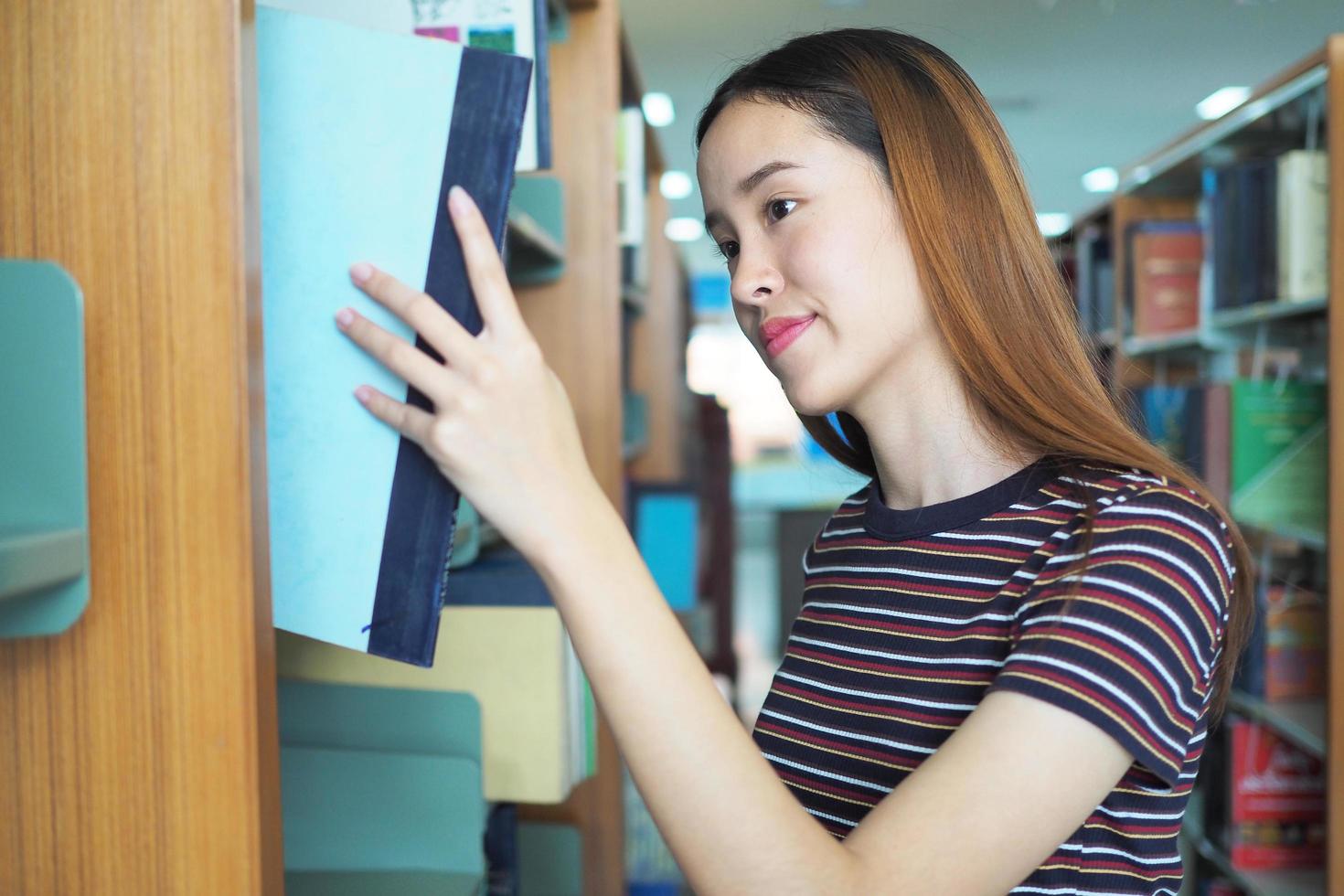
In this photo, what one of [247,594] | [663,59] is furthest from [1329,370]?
[663,59]

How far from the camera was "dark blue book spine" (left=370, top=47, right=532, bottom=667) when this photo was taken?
2.00ft

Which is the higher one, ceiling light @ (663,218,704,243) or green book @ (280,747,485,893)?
ceiling light @ (663,218,704,243)

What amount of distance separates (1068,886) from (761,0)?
489 cm

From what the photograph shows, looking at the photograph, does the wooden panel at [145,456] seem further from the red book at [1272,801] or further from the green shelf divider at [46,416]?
the red book at [1272,801]

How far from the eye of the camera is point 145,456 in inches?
23.0

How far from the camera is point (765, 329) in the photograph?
93cm

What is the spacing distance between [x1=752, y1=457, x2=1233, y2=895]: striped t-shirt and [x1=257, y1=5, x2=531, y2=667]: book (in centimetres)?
40

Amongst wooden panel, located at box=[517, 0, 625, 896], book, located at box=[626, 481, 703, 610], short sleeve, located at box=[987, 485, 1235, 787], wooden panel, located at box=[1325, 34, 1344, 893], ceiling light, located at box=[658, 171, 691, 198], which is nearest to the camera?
short sleeve, located at box=[987, 485, 1235, 787]

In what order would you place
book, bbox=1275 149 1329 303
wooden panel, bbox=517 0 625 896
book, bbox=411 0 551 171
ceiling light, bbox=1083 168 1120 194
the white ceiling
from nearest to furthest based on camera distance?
A: book, bbox=411 0 551 171 < wooden panel, bbox=517 0 625 896 < book, bbox=1275 149 1329 303 < the white ceiling < ceiling light, bbox=1083 168 1120 194

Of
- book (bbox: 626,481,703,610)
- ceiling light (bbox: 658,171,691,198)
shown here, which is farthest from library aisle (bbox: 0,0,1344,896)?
ceiling light (bbox: 658,171,691,198)

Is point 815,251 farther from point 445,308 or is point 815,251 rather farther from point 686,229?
point 686,229

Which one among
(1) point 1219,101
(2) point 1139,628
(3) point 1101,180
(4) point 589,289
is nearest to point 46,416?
(2) point 1139,628

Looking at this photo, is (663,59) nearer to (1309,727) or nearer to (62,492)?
(1309,727)

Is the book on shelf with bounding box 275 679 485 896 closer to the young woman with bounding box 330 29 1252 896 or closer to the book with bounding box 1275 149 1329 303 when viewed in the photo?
the young woman with bounding box 330 29 1252 896
